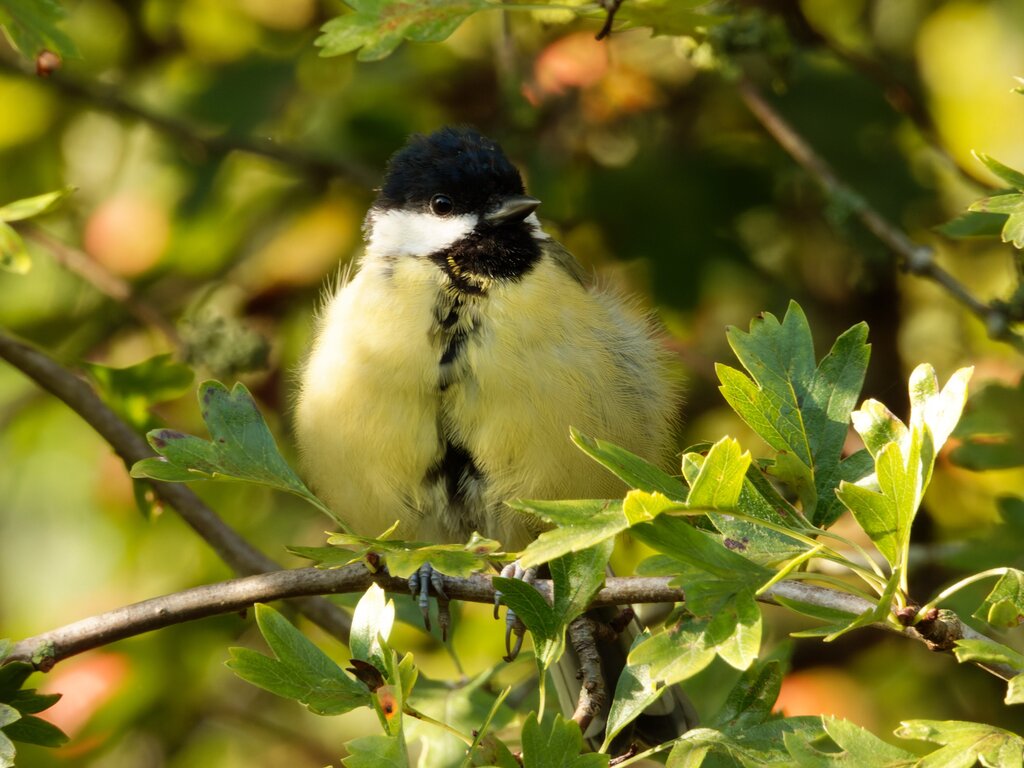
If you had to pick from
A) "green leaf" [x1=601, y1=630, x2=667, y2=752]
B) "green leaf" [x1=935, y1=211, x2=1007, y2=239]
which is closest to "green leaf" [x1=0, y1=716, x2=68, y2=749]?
"green leaf" [x1=601, y1=630, x2=667, y2=752]

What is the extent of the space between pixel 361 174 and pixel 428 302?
1.05 m

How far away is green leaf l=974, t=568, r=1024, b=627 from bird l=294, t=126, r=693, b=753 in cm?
107

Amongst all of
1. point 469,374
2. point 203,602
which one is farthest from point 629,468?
point 469,374

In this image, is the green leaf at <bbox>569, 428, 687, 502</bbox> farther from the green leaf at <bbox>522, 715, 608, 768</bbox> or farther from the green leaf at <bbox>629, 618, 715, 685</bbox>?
the green leaf at <bbox>522, 715, 608, 768</bbox>

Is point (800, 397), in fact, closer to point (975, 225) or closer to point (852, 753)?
point (852, 753)

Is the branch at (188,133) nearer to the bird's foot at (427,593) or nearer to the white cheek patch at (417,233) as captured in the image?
the white cheek patch at (417,233)

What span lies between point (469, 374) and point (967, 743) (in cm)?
129

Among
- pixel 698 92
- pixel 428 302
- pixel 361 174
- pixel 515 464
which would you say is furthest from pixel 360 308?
pixel 698 92

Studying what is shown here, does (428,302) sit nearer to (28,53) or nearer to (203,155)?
(28,53)

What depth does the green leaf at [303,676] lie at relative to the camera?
60.1 inches

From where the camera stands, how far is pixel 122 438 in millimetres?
2375

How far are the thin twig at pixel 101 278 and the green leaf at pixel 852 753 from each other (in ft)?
6.67

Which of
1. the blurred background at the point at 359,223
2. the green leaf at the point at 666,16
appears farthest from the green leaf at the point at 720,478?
the blurred background at the point at 359,223

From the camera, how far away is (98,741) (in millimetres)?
2828
